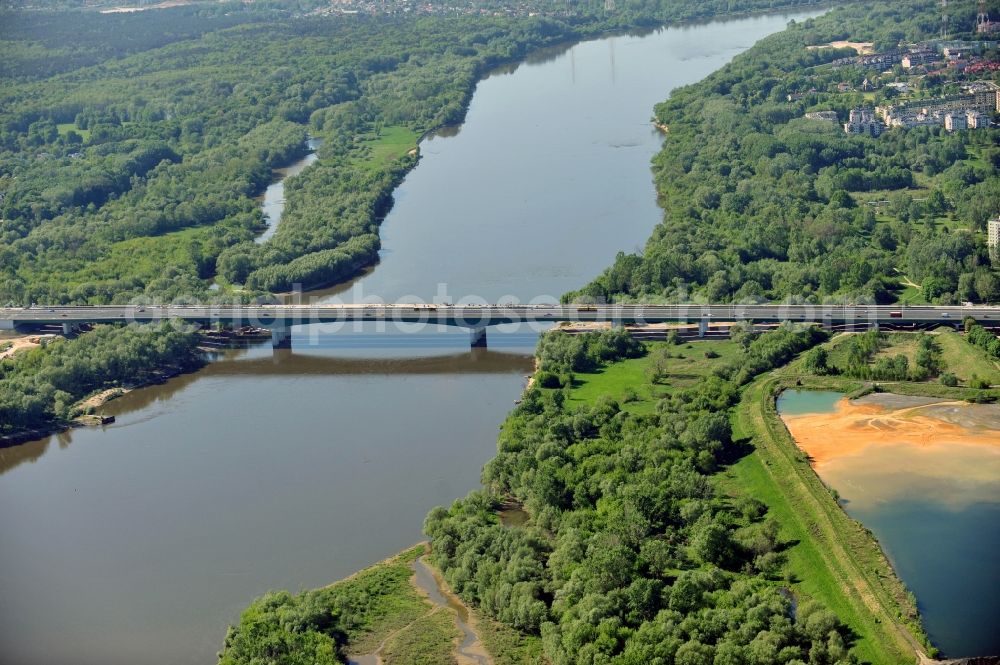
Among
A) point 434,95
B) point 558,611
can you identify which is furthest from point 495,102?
point 558,611

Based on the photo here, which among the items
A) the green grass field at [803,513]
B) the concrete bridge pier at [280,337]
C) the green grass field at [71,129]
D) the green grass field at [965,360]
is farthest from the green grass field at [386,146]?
the green grass field at [965,360]

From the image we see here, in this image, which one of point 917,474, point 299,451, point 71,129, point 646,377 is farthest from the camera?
point 71,129

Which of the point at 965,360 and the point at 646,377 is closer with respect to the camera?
the point at 965,360

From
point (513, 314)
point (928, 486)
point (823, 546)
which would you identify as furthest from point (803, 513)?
point (513, 314)

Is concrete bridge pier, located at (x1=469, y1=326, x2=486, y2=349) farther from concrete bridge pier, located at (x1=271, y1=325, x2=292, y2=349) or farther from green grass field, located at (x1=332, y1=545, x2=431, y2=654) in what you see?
green grass field, located at (x1=332, y1=545, x2=431, y2=654)

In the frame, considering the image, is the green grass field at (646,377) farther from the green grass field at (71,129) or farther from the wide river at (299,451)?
the green grass field at (71,129)

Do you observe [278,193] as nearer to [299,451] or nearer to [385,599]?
[299,451]
